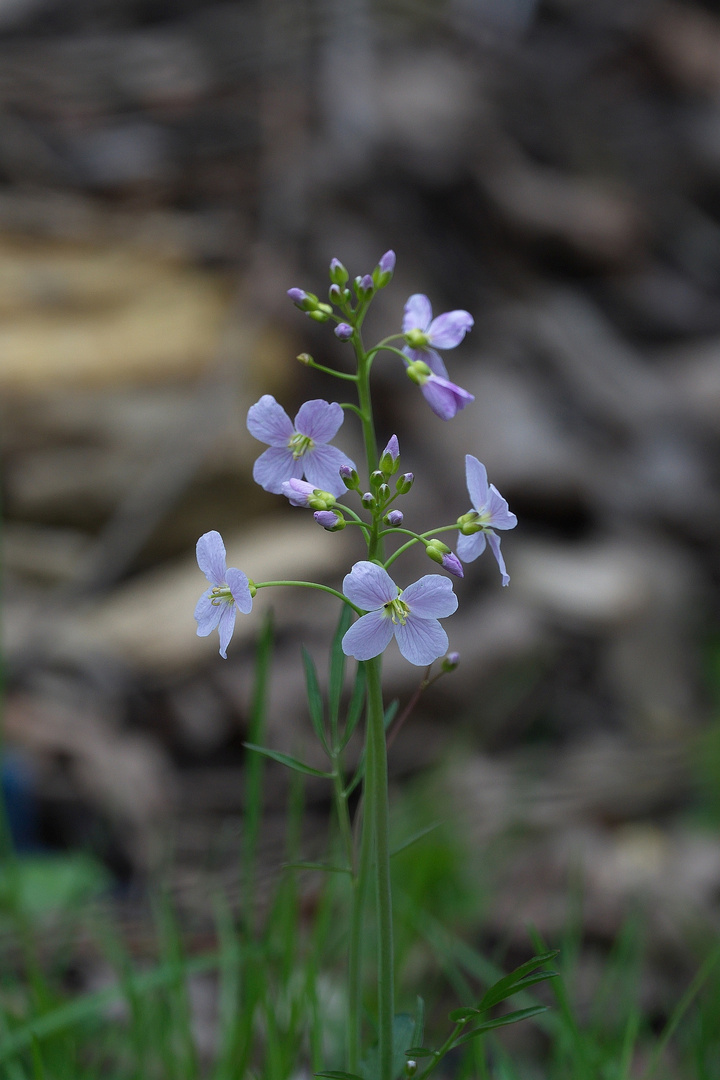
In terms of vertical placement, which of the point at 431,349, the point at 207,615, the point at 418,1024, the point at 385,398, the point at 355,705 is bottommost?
the point at 385,398

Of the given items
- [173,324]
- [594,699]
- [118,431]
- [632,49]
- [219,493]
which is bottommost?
[594,699]

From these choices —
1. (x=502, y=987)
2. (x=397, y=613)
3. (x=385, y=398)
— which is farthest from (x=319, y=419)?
(x=385, y=398)

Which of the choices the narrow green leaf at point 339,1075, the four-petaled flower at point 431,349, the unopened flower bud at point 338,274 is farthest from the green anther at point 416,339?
the narrow green leaf at point 339,1075

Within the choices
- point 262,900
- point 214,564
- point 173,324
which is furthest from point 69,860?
point 173,324

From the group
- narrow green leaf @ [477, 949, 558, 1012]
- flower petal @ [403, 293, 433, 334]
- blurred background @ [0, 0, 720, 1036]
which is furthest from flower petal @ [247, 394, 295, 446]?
blurred background @ [0, 0, 720, 1036]

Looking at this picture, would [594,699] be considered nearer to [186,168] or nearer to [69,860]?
[69,860]

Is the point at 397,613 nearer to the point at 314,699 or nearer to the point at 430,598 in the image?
the point at 430,598

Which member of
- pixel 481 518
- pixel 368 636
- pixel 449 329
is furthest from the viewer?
pixel 449 329
